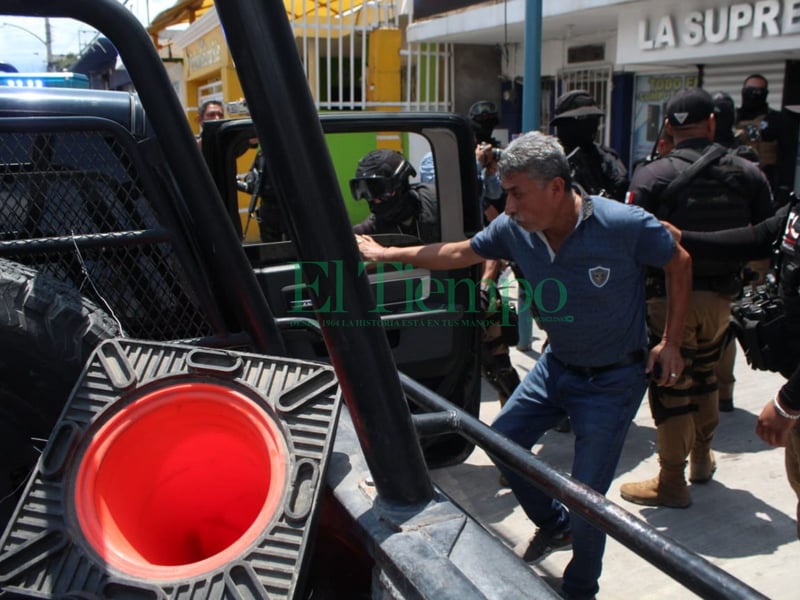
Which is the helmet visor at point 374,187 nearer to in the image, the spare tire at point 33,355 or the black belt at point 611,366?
the black belt at point 611,366

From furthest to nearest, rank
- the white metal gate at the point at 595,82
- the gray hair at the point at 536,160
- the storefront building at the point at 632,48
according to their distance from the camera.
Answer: the white metal gate at the point at 595,82
the storefront building at the point at 632,48
the gray hair at the point at 536,160

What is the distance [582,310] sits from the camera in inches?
112

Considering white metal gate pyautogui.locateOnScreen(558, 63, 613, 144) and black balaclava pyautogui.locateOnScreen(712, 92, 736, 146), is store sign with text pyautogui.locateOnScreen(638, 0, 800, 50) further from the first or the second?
black balaclava pyautogui.locateOnScreen(712, 92, 736, 146)

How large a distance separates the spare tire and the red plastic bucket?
33 cm

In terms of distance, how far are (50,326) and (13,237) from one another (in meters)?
0.50

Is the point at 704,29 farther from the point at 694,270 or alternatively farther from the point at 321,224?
the point at 321,224

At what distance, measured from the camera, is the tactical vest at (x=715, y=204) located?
12.0ft

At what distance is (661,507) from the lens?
3713 mm

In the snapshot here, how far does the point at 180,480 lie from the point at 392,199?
2.43 m

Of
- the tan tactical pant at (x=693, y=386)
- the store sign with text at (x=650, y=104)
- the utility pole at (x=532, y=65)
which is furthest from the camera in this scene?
the store sign with text at (x=650, y=104)

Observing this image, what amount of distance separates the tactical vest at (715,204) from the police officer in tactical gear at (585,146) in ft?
3.15

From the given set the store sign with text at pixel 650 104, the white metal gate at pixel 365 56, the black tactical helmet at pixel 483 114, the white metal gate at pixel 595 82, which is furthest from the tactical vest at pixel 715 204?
the white metal gate at pixel 365 56

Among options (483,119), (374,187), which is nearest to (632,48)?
(483,119)

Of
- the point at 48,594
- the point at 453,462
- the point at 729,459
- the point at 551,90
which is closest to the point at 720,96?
the point at 729,459
